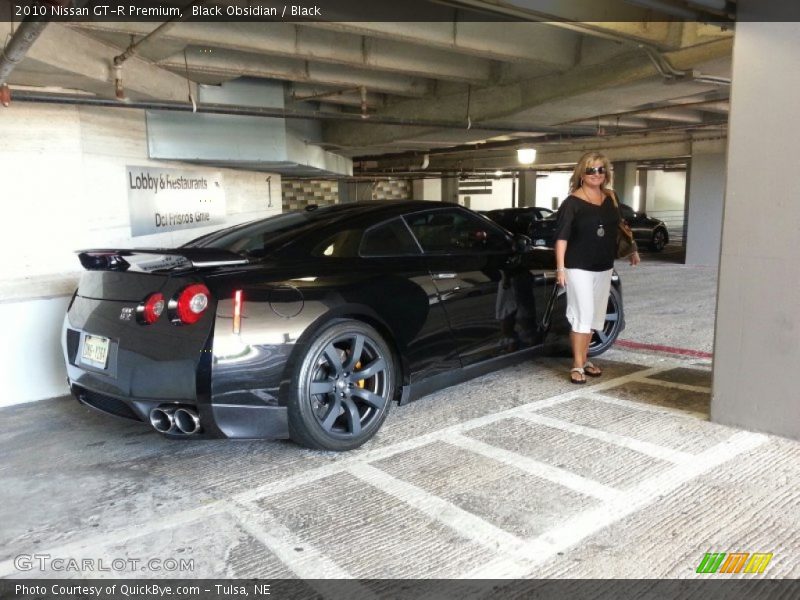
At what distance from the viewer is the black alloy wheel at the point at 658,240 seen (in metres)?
18.0

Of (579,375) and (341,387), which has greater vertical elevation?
(341,387)

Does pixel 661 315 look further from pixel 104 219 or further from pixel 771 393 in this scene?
pixel 104 219

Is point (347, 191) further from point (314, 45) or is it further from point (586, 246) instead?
point (586, 246)

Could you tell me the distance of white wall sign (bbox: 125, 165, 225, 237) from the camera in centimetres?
589

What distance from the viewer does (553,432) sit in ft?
12.3

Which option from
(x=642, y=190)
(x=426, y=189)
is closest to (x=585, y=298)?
(x=426, y=189)

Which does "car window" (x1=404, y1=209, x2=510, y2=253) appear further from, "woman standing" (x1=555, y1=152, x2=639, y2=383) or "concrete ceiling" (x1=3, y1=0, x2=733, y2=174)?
"concrete ceiling" (x1=3, y1=0, x2=733, y2=174)

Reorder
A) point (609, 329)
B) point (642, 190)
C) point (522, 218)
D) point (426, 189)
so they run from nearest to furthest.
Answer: point (609, 329), point (522, 218), point (426, 189), point (642, 190)

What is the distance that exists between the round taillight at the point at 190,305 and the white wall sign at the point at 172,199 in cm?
310

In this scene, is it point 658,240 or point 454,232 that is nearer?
point 454,232

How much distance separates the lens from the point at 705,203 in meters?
14.3

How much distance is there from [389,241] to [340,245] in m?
0.38

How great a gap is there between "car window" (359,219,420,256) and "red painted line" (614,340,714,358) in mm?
2855

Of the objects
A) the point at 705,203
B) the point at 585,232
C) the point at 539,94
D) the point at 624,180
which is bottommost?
the point at 585,232
